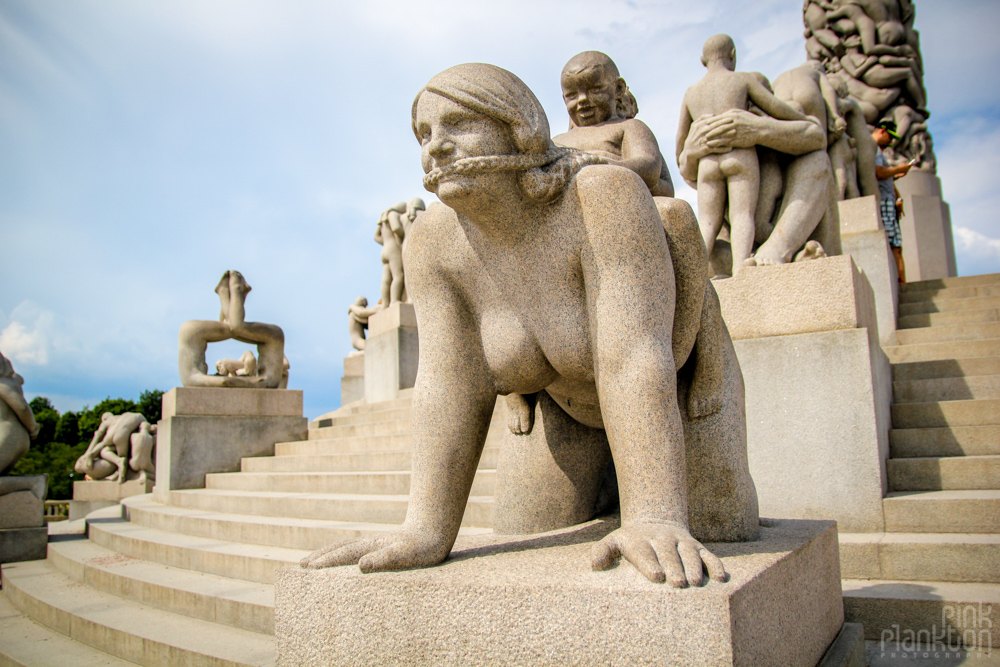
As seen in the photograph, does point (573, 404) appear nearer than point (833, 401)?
Yes

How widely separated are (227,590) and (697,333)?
10.9ft

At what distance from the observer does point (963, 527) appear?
11.5ft

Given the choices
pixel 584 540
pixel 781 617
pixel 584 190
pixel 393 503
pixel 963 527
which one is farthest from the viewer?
pixel 393 503

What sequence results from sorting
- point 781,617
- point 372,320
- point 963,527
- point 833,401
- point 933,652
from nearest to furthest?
point 781,617 → point 933,652 → point 963,527 → point 833,401 → point 372,320

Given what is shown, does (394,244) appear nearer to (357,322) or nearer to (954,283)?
(357,322)

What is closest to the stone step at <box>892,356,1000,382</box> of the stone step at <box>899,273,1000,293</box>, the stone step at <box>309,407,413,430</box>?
the stone step at <box>899,273,1000,293</box>

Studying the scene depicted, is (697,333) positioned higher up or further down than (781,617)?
higher up

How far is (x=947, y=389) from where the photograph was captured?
491 cm

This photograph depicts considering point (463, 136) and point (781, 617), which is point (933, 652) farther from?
point (463, 136)

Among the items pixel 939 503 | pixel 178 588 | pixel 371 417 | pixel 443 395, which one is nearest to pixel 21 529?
pixel 178 588

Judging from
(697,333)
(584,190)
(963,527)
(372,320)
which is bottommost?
(963,527)

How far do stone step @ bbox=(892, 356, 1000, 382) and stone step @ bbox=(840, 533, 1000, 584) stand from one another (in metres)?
2.06

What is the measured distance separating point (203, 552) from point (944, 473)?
16.0 feet

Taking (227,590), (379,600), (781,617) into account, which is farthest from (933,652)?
(227,590)
